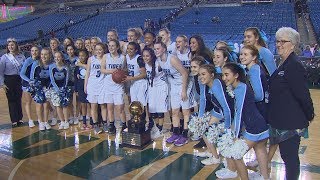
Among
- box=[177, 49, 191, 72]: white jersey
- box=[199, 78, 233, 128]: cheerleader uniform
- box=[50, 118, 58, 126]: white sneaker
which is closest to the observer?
box=[199, 78, 233, 128]: cheerleader uniform

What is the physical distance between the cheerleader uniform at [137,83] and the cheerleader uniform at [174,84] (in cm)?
33

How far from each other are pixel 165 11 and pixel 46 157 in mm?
17612

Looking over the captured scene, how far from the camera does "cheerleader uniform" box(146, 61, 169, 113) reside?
14.6 feet

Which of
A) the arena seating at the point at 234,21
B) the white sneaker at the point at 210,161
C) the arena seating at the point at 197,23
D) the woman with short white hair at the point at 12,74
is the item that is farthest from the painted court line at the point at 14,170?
the arena seating at the point at 234,21

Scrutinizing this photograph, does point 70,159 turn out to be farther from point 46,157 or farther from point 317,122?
point 317,122

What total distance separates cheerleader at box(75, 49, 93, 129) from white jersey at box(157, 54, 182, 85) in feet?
4.25

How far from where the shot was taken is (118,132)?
5.00m

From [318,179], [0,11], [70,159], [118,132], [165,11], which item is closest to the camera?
[318,179]

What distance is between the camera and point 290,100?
254 cm

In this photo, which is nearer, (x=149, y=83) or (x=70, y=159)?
(x=70, y=159)

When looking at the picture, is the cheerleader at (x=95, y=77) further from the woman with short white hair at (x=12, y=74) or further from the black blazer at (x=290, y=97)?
the black blazer at (x=290, y=97)

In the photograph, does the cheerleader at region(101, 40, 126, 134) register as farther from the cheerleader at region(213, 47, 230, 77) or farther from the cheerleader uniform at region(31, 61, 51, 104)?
the cheerleader at region(213, 47, 230, 77)

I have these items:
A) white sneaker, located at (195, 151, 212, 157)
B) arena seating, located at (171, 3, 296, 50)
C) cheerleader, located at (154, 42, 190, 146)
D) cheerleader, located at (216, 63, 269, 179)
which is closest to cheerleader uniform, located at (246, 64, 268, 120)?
cheerleader, located at (216, 63, 269, 179)

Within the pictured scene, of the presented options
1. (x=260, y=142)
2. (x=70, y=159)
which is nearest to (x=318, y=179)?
(x=260, y=142)
